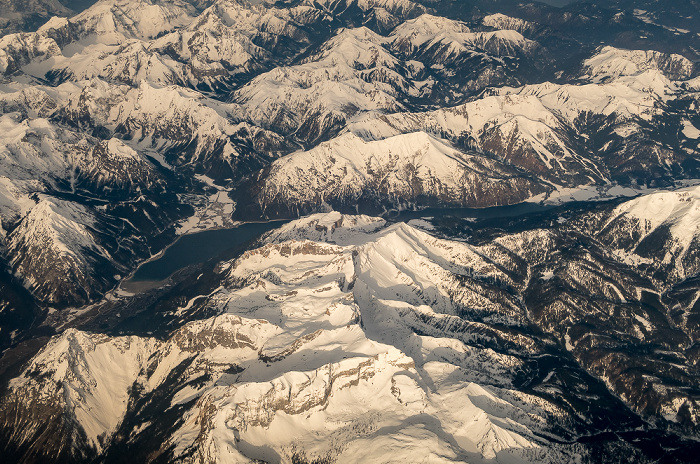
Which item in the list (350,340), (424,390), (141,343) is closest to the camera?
(424,390)

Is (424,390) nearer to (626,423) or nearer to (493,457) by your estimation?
(493,457)

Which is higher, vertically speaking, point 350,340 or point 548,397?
point 350,340

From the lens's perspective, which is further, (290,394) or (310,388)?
(310,388)

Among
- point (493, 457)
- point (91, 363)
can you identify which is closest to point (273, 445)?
point (493, 457)

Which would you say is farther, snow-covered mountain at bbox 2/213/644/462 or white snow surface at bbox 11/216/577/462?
snow-covered mountain at bbox 2/213/644/462

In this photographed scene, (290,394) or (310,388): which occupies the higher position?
(290,394)

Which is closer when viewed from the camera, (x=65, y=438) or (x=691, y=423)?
(x=65, y=438)

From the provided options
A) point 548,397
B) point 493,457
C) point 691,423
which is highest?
point 493,457

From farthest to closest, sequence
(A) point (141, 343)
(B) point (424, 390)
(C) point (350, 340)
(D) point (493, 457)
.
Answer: (A) point (141, 343) < (C) point (350, 340) < (B) point (424, 390) < (D) point (493, 457)

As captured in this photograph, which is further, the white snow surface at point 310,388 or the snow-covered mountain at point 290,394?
the snow-covered mountain at point 290,394
